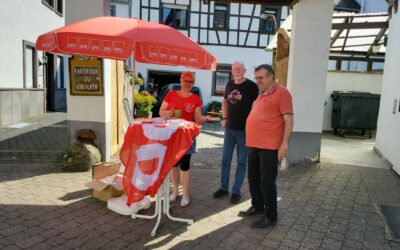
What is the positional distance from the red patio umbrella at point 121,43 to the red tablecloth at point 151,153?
0.73 meters

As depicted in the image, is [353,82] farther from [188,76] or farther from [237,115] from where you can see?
[188,76]

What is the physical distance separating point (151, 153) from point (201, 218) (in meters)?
1.01

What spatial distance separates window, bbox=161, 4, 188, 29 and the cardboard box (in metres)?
15.1

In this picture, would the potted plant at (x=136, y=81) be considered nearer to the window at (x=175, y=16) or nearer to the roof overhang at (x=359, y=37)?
the roof overhang at (x=359, y=37)

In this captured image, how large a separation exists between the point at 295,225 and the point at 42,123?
372 inches

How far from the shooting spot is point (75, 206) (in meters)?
4.16

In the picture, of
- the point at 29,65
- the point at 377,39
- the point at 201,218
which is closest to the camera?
the point at 201,218

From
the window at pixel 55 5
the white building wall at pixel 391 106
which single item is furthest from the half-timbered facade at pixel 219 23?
the white building wall at pixel 391 106

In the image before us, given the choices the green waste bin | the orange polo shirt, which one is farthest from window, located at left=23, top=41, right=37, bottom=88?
the orange polo shirt

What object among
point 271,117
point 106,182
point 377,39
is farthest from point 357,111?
point 106,182

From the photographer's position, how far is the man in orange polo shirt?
3.58 metres

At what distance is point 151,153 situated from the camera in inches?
141

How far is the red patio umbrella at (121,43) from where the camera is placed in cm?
352

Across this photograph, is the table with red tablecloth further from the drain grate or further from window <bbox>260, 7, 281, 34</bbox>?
window <bbox>260, 7, 281, 34</bbox>
